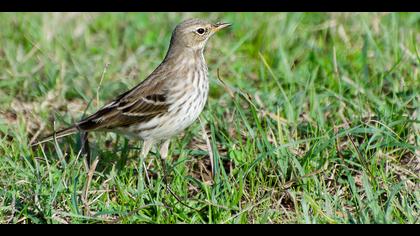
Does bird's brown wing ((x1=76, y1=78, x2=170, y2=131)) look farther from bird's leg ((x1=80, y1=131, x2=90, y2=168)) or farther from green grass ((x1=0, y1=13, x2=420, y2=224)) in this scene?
green grass ((x1=0, y1=13, x2=420, y2=224))

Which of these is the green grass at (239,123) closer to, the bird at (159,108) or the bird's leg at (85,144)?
the bird's leg at (85,144)

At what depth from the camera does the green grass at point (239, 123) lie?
552 centimetres

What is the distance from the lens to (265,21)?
8.98 metres

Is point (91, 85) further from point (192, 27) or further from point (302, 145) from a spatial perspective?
point (302, 145)

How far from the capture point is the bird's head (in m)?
6.60

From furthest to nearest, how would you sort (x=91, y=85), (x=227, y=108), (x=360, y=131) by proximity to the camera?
1. (x=91, y=85)
2. (x=227, y=108)
3. (x=360, y=131)

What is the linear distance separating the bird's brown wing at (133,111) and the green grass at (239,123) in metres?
0.29

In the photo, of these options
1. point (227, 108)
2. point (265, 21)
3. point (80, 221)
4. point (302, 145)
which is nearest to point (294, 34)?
point (265, 21)

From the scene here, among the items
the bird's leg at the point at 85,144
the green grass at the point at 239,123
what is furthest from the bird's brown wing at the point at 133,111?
the green grass at the point at 239,123

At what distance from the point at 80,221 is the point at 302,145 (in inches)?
75.7

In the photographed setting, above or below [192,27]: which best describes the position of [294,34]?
below

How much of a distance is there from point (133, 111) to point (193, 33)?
808mm

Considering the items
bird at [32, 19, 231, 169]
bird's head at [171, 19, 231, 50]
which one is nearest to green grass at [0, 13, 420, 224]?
bird at [32, 19, 231, 169]

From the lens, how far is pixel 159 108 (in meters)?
6.32
